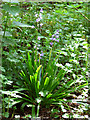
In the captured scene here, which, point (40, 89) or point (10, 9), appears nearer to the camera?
point (10, 9)

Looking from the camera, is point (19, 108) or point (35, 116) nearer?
point (35, 116)

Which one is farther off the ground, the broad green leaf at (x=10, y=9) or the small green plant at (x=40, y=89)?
the broad green leaf at (x=10, y=9)

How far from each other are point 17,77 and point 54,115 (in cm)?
59

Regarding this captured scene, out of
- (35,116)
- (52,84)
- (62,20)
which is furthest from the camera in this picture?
(62,20)

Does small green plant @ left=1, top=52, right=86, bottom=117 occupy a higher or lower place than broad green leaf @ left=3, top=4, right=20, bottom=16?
lower

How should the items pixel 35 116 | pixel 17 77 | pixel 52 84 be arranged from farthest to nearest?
pixel 17 77, pixel 52 84, pixel 35 116

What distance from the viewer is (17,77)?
5.99 ft

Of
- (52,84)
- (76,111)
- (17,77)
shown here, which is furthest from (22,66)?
(76,111)

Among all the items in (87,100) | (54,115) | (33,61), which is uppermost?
(33,61)

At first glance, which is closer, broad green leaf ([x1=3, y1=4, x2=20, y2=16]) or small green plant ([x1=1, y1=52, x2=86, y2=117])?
broad green leaf ([x1=3, y1=4, x2=20, y2=16])

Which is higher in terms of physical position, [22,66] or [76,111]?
[22,66]

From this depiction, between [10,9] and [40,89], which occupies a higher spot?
[10,9]

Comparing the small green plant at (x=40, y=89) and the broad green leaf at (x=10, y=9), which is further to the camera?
the small green plant at (x=40, y=89)

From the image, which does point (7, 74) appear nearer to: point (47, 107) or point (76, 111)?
point (47, 107)
